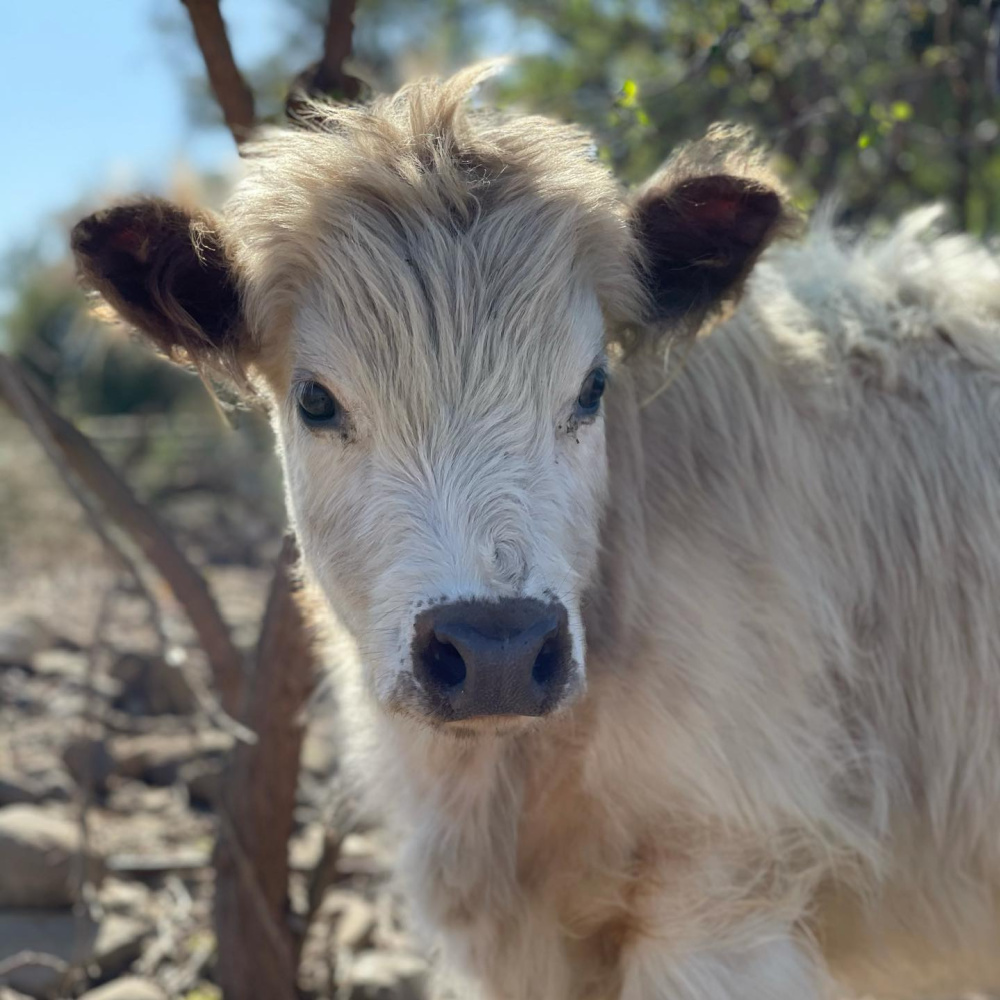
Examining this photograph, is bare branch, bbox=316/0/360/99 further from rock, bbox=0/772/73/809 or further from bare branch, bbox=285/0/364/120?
rock, bbox=0/772/73/809

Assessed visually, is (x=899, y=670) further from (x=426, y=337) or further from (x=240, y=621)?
(x=240, y=621)

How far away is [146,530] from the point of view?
4387 millimetres

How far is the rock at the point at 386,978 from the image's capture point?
4469 millimetres

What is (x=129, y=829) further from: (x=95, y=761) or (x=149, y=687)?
(x=149, y=687)

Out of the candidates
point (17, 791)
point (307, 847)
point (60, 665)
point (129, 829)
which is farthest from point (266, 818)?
point (60, 665)

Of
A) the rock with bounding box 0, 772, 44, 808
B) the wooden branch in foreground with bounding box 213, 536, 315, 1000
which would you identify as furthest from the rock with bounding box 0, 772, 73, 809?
the wooden branch in foreground with bounding box 213, 536, 315, 1000

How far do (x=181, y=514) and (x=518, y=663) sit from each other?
392 inches

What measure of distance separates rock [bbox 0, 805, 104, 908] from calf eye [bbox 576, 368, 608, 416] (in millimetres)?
2851

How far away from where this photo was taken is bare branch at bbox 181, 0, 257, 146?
3.70 m

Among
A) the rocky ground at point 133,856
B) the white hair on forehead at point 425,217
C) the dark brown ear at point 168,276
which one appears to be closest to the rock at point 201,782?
the rocky ground at point 133,856

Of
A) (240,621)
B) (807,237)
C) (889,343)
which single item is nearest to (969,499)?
(889,343)

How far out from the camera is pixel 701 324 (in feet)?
10.4

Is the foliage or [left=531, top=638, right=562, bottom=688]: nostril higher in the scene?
the foliage

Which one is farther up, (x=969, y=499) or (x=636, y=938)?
(x=969, y=499)
